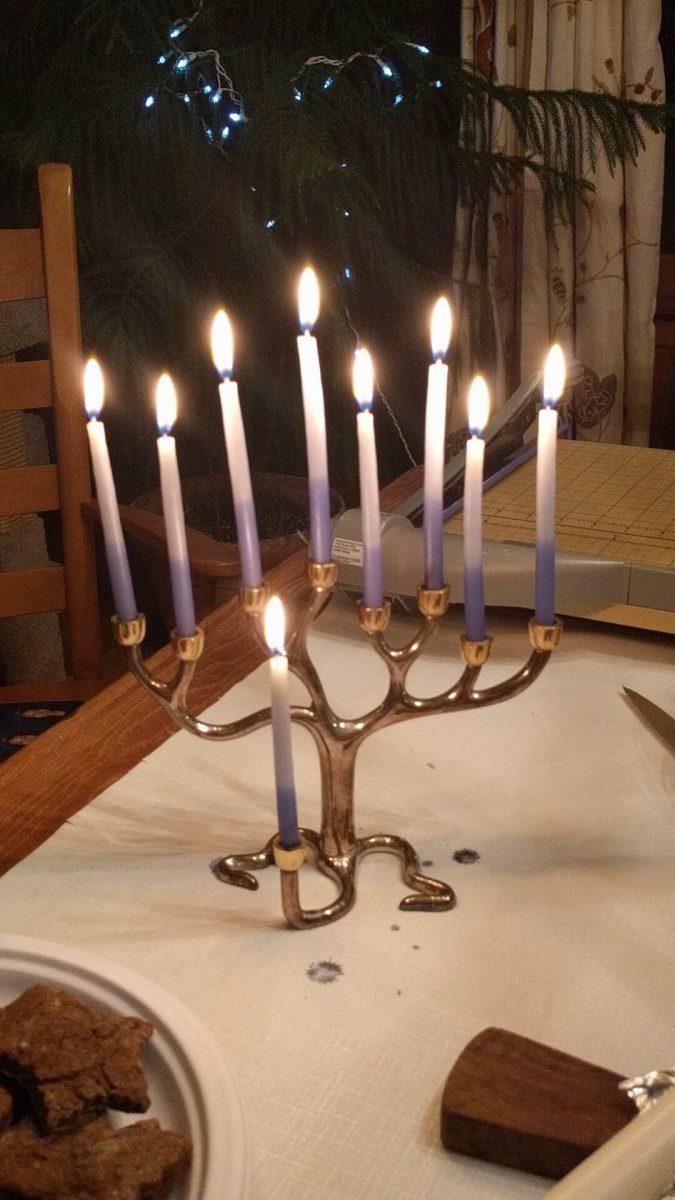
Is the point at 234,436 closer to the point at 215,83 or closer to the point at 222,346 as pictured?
the point at 222,346

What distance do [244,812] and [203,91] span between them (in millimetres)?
1098

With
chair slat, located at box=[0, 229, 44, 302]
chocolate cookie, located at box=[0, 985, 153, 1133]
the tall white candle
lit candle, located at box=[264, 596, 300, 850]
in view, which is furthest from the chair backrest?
the tall white candle

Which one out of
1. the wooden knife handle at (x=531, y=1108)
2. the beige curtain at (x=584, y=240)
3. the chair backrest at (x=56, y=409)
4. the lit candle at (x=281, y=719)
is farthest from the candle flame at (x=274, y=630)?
the beige curtain at (x=584, y=240)

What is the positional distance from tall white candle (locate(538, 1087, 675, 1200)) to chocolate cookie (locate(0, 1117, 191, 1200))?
201 mm

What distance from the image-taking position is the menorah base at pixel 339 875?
0.72 metres

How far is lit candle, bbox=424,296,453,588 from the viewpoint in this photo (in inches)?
26.1

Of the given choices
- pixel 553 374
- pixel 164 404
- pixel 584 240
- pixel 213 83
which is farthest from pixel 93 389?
pixel 584 240

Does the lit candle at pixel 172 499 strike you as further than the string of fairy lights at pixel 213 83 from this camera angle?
No

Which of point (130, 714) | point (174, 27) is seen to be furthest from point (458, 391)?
point (130, 714)

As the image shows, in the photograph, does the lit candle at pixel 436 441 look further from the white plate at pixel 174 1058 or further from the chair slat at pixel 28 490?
the chair slat at pixel 28 490

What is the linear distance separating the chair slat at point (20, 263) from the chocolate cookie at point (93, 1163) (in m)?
1.09

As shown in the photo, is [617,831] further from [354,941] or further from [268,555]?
[268,555]

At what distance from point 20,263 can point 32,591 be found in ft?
1.30

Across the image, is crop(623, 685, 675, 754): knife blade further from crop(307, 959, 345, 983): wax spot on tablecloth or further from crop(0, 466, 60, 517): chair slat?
crop(0, 466, 60, 517): chair slat
